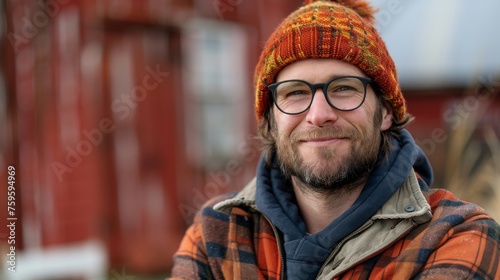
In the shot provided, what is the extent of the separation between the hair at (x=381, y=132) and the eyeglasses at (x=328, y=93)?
0.12 meters

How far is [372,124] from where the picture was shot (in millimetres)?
2191

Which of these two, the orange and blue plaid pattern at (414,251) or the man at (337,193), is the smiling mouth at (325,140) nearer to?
the man at (337,193)

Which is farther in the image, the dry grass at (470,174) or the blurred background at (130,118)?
the blurred background at (130,118)

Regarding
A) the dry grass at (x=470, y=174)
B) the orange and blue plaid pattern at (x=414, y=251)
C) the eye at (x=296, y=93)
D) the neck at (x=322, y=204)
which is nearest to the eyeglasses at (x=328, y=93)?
the eye at (x=296, y=93)

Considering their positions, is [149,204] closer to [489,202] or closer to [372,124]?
[489,202]

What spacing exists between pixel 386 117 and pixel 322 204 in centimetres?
37

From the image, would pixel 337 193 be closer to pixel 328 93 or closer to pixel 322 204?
pixel 322 204

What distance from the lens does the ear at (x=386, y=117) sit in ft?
7.57

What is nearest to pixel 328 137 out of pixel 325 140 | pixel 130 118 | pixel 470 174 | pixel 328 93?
pixel 325 140

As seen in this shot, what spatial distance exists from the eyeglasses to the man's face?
Answer: 2 centimetres

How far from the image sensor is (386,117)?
2.34 metres

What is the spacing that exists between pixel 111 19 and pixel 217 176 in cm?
208

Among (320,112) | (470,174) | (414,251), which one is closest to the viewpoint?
(414,251)

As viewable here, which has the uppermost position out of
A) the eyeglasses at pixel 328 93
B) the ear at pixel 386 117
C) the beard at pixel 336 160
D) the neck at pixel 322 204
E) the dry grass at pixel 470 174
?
the eyeglasses at pixel 328 93
